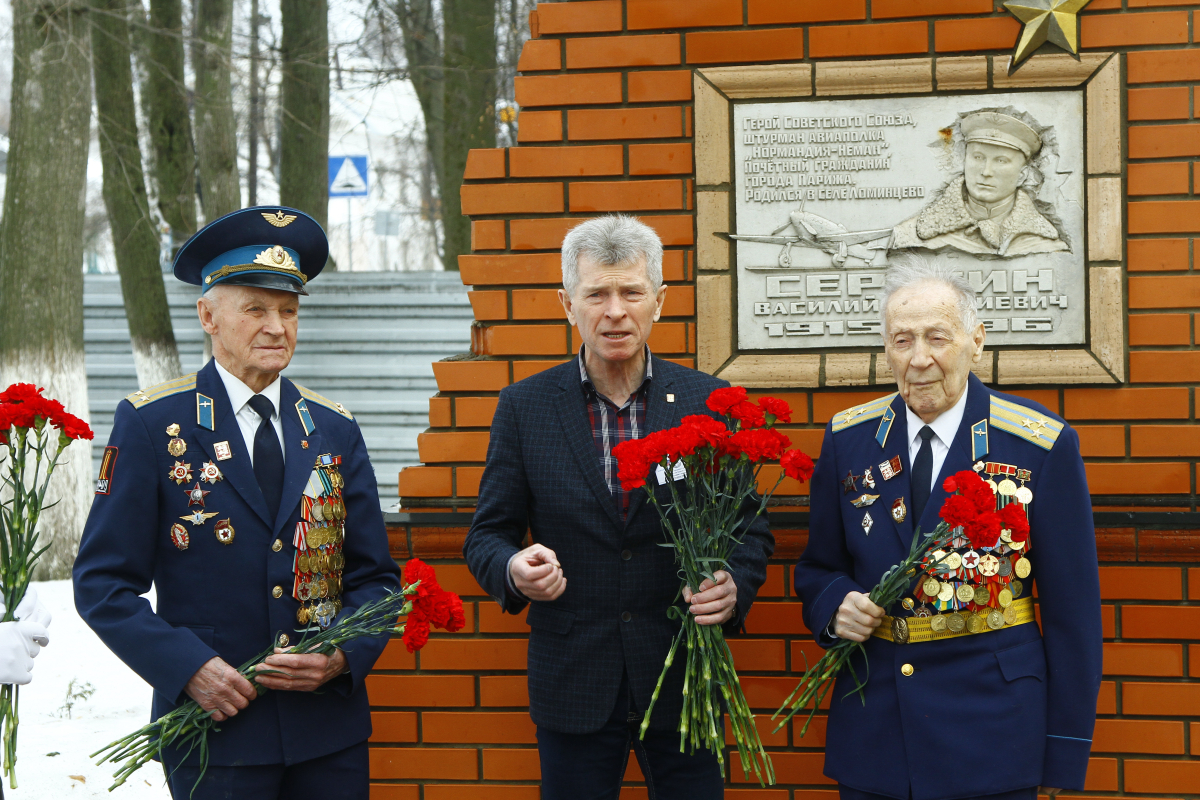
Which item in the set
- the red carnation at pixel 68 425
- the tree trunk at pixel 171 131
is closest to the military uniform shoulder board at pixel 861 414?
the red carnation at pixel 68 425

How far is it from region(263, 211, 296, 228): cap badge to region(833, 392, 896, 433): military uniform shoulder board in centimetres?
135

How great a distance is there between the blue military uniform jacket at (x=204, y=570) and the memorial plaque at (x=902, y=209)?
1.37 metres

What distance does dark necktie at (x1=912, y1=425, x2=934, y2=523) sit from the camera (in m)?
2.14

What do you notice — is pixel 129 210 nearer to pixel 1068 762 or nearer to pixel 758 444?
pixel 758 444

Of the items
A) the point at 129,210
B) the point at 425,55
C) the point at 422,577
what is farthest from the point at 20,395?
the point at 425,55

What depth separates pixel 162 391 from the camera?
2.26m

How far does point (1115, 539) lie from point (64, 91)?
22.9 feet

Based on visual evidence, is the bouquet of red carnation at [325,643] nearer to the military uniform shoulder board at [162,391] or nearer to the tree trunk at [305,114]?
the military uniform shoulder board at [162,391]

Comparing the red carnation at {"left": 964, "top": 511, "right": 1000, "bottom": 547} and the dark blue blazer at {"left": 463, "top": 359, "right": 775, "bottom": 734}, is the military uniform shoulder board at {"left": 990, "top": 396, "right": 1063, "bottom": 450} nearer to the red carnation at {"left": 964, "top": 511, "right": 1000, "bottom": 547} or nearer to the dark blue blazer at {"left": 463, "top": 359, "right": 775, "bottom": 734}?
the red carnation at {"left": 964, "top": 511, "right": 1000, "bottom": 547}

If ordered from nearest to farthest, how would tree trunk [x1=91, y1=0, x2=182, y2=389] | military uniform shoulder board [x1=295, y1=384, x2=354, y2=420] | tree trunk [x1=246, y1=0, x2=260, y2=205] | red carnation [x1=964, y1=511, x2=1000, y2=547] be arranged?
red carnation [x1=964, y1=511, x2=1000, y2=547] < military uniform shoulder board [x1=295, y1=384, x2=354, y2=420] < tree trunk [x1=91, y1=0, x2=182, y2=389] < tree trunk [x1=246, y1=0, x2=260, y2=205]

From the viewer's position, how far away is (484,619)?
113 inches

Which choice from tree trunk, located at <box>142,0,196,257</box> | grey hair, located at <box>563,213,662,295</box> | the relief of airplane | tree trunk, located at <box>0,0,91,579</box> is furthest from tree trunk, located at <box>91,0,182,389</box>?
grey hair, located at <box>563,213,662,295</box>

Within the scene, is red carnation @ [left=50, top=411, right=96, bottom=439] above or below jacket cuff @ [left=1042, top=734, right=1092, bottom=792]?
above

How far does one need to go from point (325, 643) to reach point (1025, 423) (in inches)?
60.7
